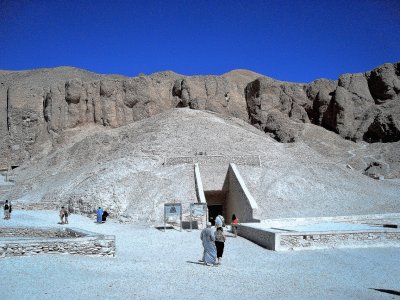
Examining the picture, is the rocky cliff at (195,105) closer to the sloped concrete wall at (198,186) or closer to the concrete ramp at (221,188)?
the concrete ramp at (221,188)

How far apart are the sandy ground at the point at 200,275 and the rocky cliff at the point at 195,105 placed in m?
35.9

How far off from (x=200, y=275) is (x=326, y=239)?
595 centimetres

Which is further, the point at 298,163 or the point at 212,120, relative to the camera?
the point at 212,120

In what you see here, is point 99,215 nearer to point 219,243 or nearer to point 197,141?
point 219,243

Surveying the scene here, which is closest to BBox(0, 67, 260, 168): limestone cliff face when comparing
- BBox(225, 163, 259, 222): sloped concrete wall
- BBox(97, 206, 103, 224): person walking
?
BBox(225, 163, 259, 222): sloped concrete wall

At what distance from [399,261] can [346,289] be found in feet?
14.4

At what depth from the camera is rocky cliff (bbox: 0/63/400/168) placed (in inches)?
1939

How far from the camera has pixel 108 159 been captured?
3194 centimetres

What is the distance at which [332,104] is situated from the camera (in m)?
54.2

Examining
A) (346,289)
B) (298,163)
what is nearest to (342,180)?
(298,163)

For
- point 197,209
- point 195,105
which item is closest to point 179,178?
point 197,209

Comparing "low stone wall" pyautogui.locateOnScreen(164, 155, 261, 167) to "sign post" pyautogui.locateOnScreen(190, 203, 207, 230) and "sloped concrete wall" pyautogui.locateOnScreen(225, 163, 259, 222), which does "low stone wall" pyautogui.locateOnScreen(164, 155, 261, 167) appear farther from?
"sign post" pyautogui.locateOnScreen(190, 203, 207, 230)

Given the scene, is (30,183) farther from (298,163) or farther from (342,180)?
(342,180)

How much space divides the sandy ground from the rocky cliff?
118 ft
